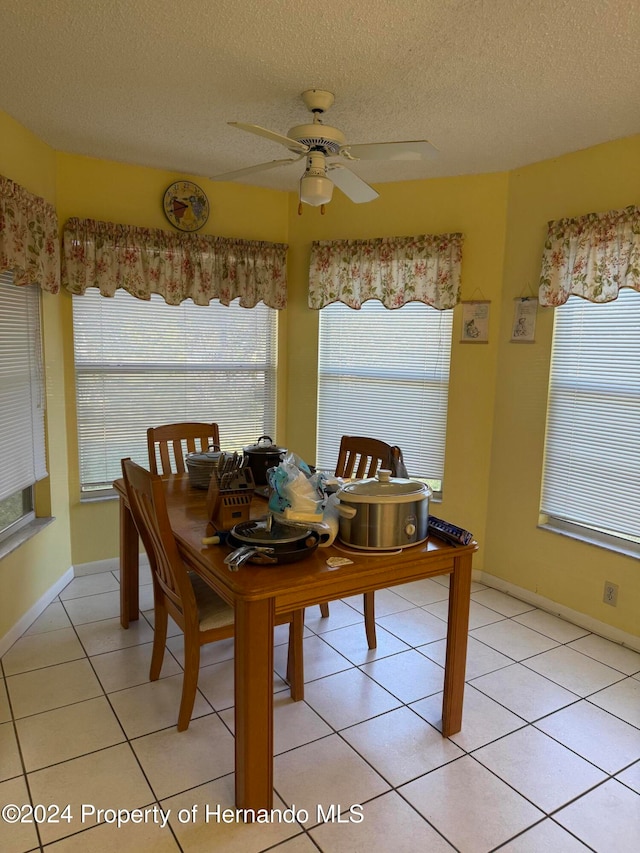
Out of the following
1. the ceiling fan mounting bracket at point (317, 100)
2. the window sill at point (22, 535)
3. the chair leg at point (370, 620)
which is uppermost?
the ceiling fan mounting bracket at point (317, 100)

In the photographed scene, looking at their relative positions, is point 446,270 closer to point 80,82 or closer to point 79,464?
point 80,82

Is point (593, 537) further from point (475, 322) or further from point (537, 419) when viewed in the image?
point (475, 322)

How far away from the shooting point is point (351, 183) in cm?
239

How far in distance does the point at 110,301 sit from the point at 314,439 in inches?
64.9

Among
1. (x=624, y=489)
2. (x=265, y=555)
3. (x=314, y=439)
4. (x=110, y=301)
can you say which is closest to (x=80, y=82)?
(x=110, y=301)

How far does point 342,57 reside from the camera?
205 centimetres

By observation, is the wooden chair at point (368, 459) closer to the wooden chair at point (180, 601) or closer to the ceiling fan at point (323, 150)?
the wooden chair at point (180, 601)

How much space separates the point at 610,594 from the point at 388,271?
2.24m

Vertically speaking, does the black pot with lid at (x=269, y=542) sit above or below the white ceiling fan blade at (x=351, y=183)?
below

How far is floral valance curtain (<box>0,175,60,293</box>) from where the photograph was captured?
2.59 meters

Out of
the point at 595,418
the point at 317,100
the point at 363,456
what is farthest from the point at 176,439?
the point at 595,418

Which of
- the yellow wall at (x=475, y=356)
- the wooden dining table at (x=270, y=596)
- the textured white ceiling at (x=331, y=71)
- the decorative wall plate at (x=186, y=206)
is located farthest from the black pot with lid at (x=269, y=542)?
the decorative wall plate at (x=186, y=206)

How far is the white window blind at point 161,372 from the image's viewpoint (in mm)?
3533

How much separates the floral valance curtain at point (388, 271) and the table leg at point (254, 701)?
2.41 meters
